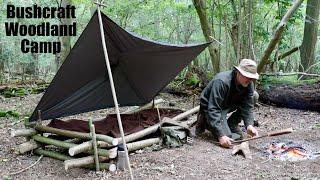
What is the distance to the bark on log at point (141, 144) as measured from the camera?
4.72 metres

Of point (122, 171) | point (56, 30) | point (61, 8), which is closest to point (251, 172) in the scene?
point (122, 171)

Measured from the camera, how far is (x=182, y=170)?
4.19m

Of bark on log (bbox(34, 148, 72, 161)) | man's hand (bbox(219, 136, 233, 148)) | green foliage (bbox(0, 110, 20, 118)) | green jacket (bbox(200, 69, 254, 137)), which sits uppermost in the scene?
green jacket (bbox(200, 69, 254, 137))

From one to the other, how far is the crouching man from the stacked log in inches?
19.9

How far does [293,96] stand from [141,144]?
13.5 ft

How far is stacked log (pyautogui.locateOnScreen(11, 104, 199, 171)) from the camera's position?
13.9 feet

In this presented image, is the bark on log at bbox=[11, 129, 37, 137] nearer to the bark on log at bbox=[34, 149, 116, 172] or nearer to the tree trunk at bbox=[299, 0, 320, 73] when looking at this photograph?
the bark on log at bbox=[34, 149, 116, 172]

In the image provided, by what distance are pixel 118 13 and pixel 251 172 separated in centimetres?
1144

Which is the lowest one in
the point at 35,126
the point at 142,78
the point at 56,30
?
the point at 35,126

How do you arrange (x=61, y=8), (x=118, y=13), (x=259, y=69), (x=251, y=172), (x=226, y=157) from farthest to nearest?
(x=118, y=13) < (x=61, y=8) < (x=259, y=69) < (x=226, y=157) < (x=251, y=172)

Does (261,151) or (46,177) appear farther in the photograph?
(261,151)

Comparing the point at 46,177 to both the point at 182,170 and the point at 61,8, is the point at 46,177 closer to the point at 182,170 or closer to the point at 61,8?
the point at 182,170

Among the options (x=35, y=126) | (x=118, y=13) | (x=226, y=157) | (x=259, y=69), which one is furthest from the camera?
(x=118, y=13)

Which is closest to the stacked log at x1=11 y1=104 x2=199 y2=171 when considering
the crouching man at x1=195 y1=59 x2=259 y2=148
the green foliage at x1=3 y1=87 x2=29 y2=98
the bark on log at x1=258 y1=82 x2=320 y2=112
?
the crouching man at x1=195 y1=59 x2=259 y2=148
